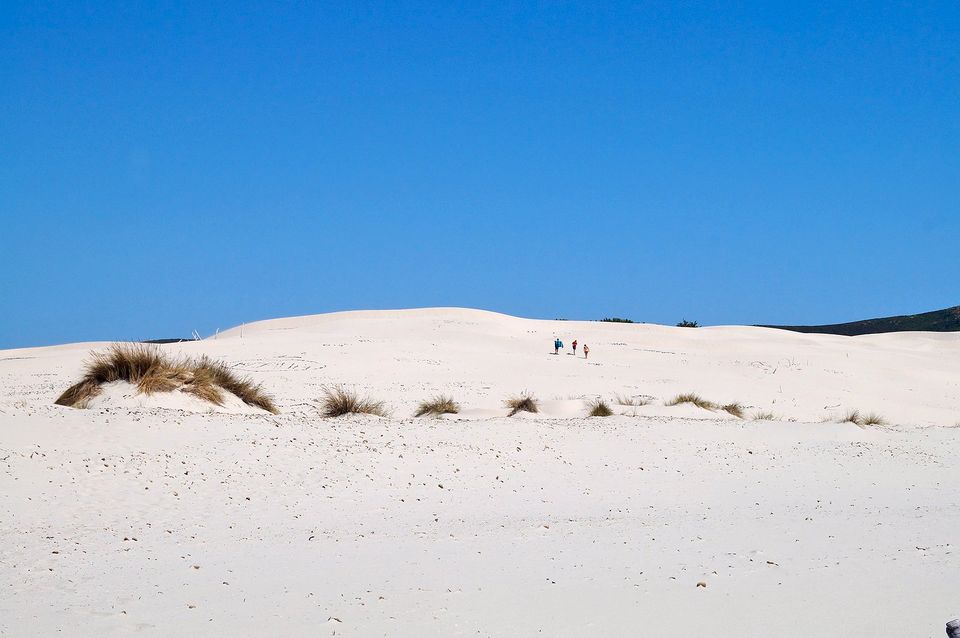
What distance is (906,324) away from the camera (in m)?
61.2

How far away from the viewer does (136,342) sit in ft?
41.6

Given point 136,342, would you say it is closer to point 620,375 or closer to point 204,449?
point 204,449

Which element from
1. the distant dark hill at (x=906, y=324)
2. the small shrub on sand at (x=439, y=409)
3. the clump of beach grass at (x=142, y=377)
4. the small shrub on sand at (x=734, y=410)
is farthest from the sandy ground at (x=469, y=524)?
the distant dark hill at (x=906, y=324)

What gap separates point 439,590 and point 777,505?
4200 mm

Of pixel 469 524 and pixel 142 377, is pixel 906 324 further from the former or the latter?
pixel 469 524

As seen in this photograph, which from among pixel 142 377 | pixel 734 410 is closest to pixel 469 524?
pixel 142 377

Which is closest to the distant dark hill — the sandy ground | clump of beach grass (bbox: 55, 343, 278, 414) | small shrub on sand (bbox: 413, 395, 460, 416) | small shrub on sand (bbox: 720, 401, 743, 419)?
small shrub on sand (bbox: 720, 401, 743, 419)

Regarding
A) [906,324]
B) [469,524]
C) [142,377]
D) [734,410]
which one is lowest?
[469,524]

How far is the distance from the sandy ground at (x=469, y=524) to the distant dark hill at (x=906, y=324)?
49860mm

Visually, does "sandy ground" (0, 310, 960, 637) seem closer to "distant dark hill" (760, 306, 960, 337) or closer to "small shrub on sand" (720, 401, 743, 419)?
"small shrub on sand" (720, 401, 743, 419)

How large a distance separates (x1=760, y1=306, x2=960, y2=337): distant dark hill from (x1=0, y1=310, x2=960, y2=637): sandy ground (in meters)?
49.9

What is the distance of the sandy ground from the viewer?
15.4ft

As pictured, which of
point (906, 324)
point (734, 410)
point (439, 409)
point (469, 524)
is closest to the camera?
point (469, 524)

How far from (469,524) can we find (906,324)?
203 ft
